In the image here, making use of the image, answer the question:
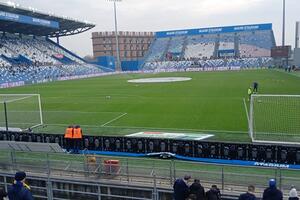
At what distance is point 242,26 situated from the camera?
10356 centimetres

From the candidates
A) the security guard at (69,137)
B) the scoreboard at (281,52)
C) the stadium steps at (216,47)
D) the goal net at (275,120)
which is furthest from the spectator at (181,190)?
the stadium steps at (216,47)

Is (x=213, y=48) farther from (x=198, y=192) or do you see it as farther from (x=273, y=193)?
(x=273, y=193)

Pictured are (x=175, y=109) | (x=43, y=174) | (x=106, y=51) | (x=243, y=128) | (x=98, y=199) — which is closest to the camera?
(x=98, y=199)

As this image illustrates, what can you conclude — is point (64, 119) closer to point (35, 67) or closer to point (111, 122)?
point (111, 122)

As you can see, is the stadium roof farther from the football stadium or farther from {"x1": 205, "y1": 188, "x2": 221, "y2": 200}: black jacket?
{"x1": 205, "y1": 188, "x2": 221, "y2": 200}: black jacket

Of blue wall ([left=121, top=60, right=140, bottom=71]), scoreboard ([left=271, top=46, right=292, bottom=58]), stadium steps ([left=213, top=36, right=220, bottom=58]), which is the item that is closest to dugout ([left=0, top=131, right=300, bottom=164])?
scoreboard ([left=271, top=46, right=292, bottom=58])

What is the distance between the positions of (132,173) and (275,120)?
12634 mm

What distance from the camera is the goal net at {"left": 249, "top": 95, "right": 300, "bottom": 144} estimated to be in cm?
1612

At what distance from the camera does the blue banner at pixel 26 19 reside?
200 ft

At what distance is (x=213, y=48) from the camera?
332 feet

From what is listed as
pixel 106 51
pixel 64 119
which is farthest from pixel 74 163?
pixel 106 51

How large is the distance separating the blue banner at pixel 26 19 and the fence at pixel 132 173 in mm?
56555

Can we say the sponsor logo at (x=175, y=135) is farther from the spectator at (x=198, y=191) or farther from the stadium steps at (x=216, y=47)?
the stadium steps at (x=216, y=47)

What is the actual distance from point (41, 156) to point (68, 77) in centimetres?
6523
